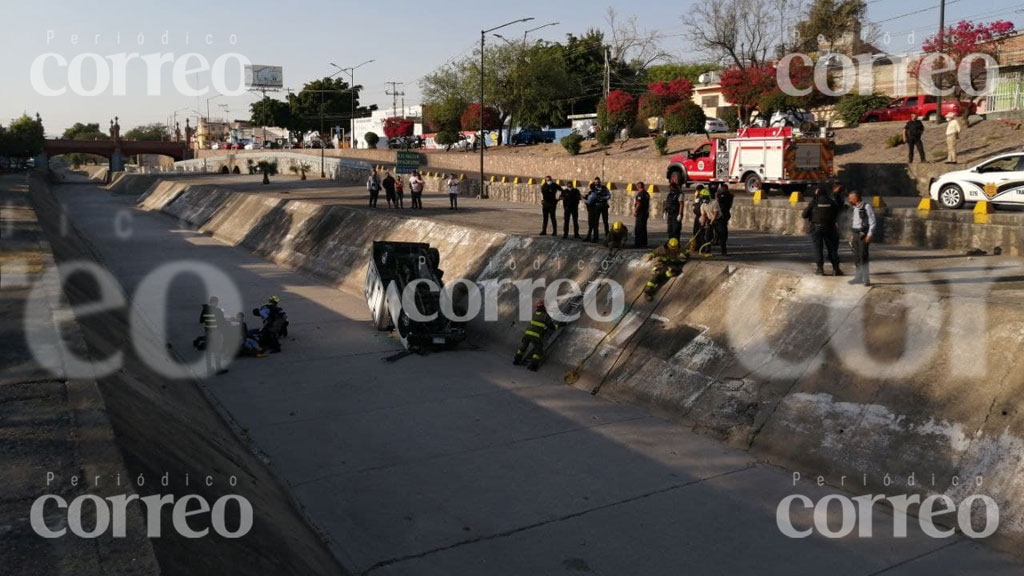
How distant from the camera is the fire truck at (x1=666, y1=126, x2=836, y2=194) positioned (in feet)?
86.0

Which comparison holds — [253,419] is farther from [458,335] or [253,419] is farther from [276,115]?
[276,115]

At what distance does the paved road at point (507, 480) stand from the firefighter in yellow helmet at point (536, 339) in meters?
0.40

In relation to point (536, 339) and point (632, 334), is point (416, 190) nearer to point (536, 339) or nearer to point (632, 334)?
point (536, 339)

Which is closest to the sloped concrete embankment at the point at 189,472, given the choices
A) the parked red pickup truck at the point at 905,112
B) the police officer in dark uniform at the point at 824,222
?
the police officer in dark uniform at the point at 824,222

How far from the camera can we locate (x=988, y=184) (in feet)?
65.2

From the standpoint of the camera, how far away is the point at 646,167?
41.0m

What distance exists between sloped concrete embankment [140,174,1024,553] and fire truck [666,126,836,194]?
9.66 metres

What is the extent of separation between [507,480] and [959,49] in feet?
107

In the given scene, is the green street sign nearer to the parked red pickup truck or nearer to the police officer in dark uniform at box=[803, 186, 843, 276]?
the parked red pickup truck

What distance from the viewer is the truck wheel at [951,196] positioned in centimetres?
2048

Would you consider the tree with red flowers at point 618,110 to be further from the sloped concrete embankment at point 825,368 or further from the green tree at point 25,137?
the green tree at point 25,137

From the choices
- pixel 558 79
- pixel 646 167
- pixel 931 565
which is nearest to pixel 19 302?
pixel 931 565

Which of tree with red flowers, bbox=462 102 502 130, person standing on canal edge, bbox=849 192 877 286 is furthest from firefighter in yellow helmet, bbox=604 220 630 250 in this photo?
tree with red flowers, bbox=462 102 502 130

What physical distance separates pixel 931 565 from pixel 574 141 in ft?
148
